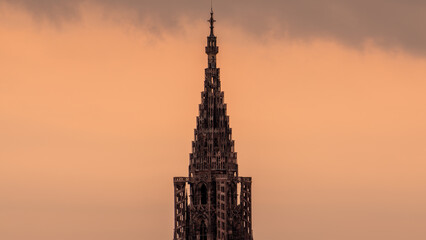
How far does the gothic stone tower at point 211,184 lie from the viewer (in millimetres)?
182125

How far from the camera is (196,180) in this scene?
7185 inches

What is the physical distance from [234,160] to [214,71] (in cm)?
1104

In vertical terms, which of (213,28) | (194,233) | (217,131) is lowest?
(194,233)

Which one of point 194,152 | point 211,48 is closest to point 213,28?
point 211,48

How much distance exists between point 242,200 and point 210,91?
13685mm

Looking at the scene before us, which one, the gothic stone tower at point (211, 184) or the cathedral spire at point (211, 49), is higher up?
the cathedral spire at point (211, 49)

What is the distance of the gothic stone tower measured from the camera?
598ft

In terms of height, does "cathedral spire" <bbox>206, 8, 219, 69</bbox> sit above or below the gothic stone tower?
above

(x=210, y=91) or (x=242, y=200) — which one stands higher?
(x=210, y=91)

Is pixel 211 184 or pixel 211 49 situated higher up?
pixel 211 49

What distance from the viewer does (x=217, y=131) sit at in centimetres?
18288

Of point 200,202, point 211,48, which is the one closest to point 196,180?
point 200,202

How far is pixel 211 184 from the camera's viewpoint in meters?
182

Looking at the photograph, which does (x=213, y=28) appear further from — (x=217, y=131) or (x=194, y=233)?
(x=194, y=233)
